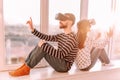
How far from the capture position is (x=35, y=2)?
1643mm

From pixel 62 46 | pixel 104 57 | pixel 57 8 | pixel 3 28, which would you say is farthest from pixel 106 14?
pixel 3 28

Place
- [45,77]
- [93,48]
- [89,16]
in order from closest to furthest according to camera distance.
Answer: [45,77] → [93,48] → [89,16]

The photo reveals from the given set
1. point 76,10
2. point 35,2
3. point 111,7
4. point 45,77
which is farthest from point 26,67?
point 111,7

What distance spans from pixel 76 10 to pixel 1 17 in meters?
0.72

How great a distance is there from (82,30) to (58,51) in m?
0.31

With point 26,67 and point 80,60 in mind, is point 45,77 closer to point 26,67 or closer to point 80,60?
point 26,67

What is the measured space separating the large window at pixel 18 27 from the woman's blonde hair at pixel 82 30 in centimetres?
38

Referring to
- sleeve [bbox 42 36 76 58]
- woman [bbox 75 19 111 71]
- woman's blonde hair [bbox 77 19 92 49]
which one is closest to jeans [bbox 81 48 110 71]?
woman [bbox 75 19 111 71]

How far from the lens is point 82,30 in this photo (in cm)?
167

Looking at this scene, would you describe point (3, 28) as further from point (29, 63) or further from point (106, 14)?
point (106, 14)

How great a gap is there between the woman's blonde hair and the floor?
0.82 ft

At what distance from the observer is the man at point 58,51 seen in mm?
1482

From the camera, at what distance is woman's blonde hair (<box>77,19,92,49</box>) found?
1657mm

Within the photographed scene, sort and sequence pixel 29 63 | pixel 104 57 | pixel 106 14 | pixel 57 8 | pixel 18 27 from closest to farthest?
pixel 29 63 < pixel 18 27 < pixel 57 8 < pixel 104 57 < pixel 106 14
